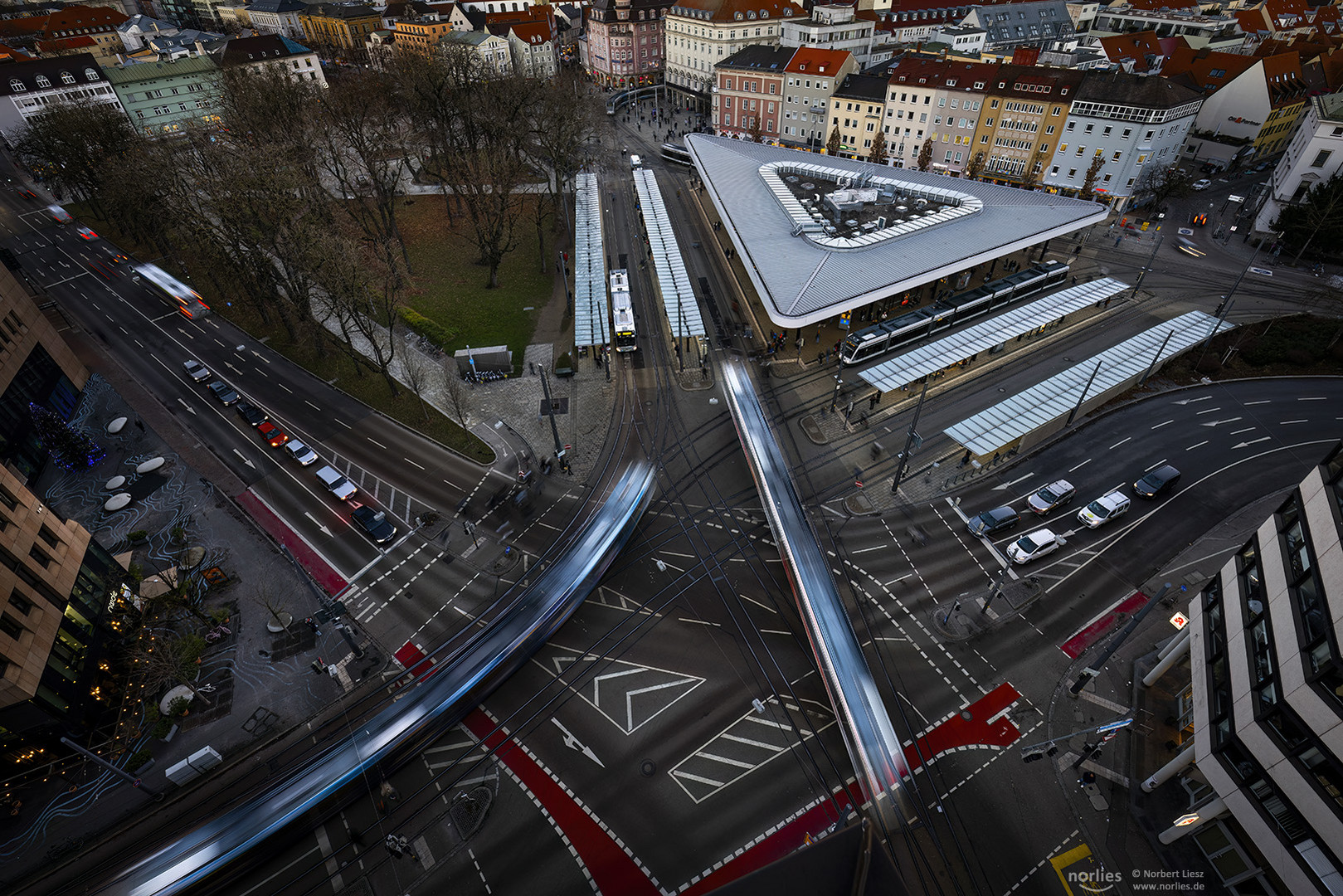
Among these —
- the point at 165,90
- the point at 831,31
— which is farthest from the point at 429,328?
the point at 165,90

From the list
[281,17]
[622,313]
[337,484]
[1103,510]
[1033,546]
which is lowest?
[337,484]

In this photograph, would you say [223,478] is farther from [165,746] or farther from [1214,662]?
[1214,662]

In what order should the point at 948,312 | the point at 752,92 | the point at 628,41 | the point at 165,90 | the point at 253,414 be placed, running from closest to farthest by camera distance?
the point at 253,414 < the point at 948,312 < the point at 752,92 < the point at 165,90 < the point at 628,41

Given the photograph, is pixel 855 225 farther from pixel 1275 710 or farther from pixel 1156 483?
pixel 1275 710

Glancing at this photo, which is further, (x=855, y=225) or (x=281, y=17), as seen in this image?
(x=281, y=17)

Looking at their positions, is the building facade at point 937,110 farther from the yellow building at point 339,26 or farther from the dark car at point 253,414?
the yellow building at point 339,26

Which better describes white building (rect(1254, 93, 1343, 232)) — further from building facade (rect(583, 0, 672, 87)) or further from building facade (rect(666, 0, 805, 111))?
building facade (rect(583, 0, 672, 87))

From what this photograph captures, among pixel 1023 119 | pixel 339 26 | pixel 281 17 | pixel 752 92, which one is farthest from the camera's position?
pixel 281 17
